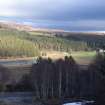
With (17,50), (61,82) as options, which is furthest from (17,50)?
(61,82)

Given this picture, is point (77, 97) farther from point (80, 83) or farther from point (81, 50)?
point (81, 50)

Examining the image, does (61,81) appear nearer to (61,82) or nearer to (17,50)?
(61,82)

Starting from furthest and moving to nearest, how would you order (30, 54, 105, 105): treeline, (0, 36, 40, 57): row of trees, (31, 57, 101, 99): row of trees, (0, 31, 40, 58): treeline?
(0, 36, 40, 57): row of trees → (0, 31, 40, 58): treeline → (31, 57, 101, 99): row of trees → (30, 54, 105, 105): treeline

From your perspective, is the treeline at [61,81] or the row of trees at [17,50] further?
the row of trees at [17,50]

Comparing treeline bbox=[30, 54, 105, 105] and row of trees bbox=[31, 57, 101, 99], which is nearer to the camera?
treeline bbox=[30, 54, 105, 105]

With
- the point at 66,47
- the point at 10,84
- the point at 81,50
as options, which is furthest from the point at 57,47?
the point at 10,84

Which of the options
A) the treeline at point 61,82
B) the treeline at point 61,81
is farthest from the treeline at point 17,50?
the treeline at point 61,82

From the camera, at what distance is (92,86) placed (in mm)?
59156

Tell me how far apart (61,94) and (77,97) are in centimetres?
281

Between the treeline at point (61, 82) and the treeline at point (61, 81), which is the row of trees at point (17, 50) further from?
the treeline at point (61, 82)

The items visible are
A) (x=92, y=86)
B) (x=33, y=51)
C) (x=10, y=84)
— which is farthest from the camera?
(x=33, y=51)

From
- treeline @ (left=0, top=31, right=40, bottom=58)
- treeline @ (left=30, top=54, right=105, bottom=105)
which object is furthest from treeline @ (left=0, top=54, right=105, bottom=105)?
treeline @ (left=0, top=31, right=40, bottom=58)

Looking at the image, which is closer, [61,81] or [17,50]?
[61,81]

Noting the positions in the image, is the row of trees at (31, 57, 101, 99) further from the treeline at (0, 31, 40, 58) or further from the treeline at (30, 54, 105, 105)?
the treeline at (0, 31, 40, 58)
